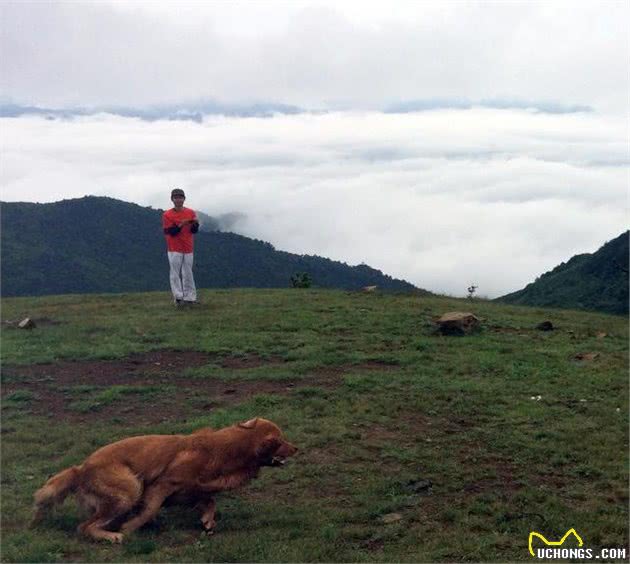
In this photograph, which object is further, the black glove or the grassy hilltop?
the black glove

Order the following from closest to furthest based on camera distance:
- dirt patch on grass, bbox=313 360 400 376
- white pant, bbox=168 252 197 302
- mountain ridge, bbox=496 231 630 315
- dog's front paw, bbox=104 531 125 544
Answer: dog's front paw, bbox=104 531 125 544
dirt patch on grass, bbox=313 360 400 376
white pant, bbox=168 252 197 302
mountain ridge, bbox=496 231 630 315

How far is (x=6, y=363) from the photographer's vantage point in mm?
13602

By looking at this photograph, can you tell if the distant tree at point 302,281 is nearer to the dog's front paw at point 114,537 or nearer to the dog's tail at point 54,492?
the dog's tail at point 54,492

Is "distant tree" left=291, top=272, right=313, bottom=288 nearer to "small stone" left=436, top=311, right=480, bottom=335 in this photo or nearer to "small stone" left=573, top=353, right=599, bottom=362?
"small stone" left=436, top=311, right=480, bottom=335

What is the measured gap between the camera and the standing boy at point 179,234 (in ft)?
61.4

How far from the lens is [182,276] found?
1947 centimetres

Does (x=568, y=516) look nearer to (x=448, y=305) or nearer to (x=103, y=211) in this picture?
(x=448, y=305)

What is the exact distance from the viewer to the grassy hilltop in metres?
6.94

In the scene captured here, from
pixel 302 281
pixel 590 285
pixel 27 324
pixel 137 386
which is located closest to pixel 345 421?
pixel 137 386

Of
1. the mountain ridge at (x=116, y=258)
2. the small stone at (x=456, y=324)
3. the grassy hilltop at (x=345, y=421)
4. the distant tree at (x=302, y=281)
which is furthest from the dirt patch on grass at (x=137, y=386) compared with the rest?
the mountain ridge at (x=116, y=258)

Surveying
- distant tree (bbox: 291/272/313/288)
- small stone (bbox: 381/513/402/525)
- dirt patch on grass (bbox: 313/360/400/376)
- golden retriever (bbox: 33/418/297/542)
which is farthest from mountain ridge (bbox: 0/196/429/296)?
golden retriever (bbox: 33/418/297/542)

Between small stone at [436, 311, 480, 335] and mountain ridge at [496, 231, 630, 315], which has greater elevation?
mountain ridge at [496, 231, 630, 315]

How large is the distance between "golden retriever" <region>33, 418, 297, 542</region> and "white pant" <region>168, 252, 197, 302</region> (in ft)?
38.9

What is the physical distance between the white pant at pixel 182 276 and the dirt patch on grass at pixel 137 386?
478 centimetres
